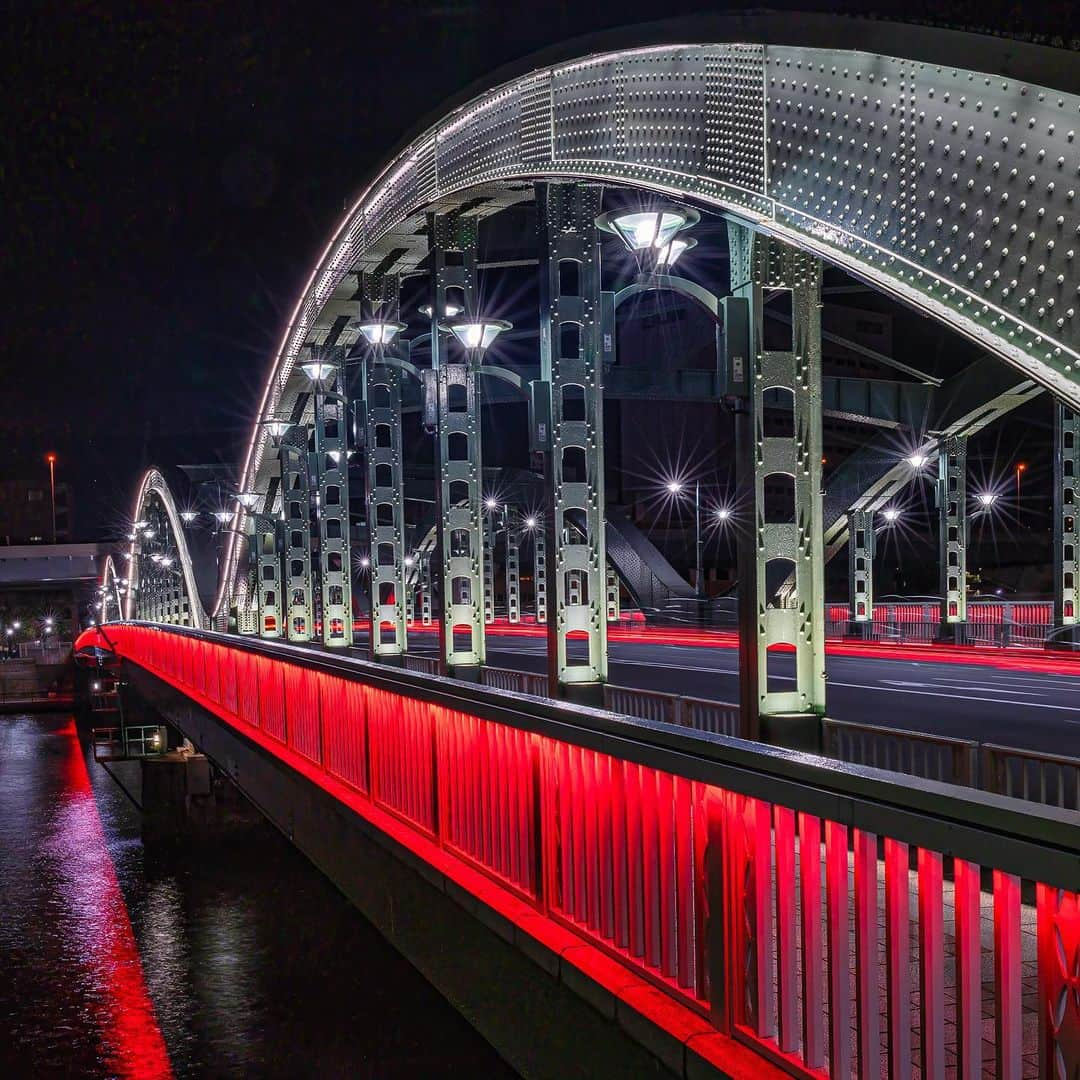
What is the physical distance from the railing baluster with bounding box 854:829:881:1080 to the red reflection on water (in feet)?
30.4

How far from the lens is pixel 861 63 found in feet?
22.4

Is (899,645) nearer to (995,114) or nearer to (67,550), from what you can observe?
A: (995,114)

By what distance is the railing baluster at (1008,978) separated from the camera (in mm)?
3248

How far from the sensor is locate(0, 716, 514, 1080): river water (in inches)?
428

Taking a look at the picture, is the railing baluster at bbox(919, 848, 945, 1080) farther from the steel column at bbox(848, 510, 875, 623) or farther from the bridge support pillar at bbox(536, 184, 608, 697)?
the steel column at bbox(848, 510, 875, 623)

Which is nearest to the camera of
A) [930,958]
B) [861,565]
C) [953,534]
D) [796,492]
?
[930,958]

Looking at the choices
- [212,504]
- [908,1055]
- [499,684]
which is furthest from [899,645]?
[212,504]

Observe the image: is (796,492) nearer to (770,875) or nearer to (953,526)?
(770,875)

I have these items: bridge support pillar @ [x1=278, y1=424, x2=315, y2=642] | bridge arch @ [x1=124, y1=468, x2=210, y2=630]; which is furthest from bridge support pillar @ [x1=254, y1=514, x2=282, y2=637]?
bridge arch @ [x1=124, y1=468, x2=210, y2=630]

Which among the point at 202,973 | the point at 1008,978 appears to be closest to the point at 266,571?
the point at 202,973

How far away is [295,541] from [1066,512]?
22.6 m

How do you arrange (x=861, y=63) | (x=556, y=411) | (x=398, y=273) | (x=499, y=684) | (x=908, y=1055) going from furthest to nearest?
(x=398, y=273)
(x=499, y=684)
(x=556, y=411)
(x=861, y=63)
(x=908, y=1055)

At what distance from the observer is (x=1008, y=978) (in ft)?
10.8

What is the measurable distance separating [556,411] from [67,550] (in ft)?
344
